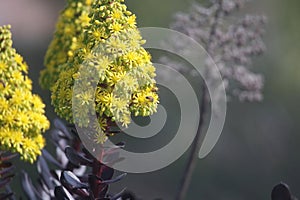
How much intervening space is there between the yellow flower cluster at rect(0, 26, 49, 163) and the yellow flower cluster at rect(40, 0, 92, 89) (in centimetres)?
14

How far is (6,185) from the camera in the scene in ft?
4.14

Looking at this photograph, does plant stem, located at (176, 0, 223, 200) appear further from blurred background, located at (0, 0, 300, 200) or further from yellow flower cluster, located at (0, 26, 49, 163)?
blurred background, located at (0, 0, 300, 200)

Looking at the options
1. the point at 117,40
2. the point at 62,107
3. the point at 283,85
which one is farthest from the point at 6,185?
the point at 283,85

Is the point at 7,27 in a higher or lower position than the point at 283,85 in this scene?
lower

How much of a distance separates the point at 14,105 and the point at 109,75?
229mm

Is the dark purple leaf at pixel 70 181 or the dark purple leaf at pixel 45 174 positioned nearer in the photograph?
the dark purple leaf at pixel 70 181

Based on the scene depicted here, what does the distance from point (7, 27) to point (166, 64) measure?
22.8 inches

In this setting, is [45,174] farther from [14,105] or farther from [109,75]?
[109,75]

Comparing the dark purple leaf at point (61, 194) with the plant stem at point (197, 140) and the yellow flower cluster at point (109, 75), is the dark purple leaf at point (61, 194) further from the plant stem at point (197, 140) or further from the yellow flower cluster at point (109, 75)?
the plant stem at point (197, 140)

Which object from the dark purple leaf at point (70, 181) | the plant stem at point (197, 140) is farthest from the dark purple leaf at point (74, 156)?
the plant stem at point (197, 140)

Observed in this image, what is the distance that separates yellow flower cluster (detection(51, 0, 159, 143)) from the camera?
1.01 m

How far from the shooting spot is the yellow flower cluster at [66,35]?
1.31m

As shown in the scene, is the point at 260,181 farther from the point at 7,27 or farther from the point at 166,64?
the point at 7,27

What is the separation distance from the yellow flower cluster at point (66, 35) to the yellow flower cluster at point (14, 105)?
0.14m
